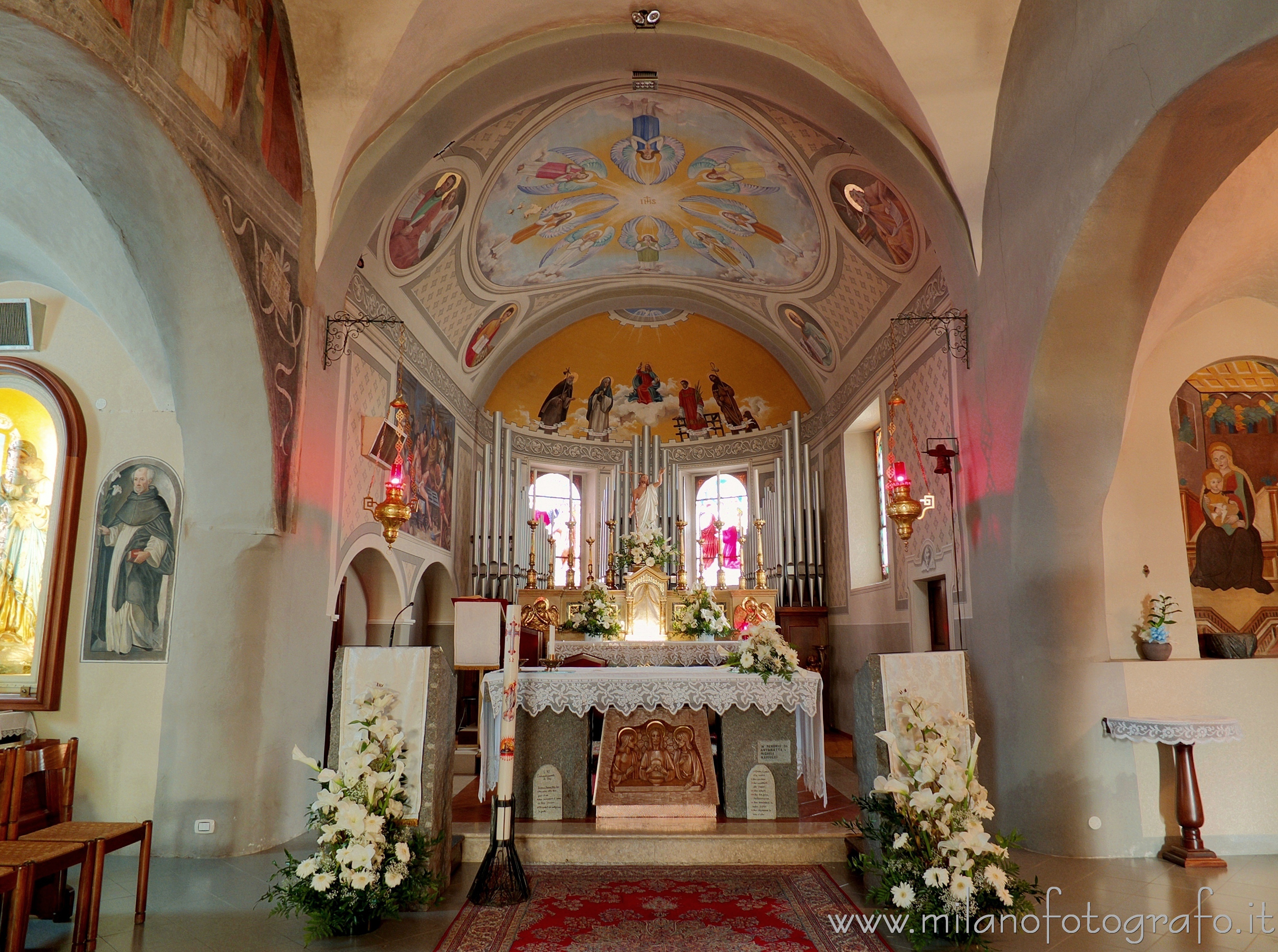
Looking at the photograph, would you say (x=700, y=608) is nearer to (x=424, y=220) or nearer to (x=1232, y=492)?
(x=424, y=220)

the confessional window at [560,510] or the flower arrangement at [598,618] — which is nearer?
the flower arrangement at [598,618]

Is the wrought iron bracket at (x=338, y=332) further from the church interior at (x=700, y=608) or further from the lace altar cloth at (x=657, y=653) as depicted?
the lace altar cloth at (x=657, y=653)

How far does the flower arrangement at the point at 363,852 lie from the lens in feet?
14.6

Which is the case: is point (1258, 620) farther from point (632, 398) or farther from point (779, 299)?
point (632, 398)

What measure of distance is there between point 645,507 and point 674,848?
24.7ft

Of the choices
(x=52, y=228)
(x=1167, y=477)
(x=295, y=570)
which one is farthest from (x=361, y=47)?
(x=1167, y=477)

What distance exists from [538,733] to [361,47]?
19.4 feet

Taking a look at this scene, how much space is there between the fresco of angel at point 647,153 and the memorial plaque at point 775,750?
276 inches

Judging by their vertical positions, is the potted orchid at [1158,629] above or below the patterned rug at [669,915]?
above

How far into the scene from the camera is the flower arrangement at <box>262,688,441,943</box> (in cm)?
444

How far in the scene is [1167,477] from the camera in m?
→ 7.88

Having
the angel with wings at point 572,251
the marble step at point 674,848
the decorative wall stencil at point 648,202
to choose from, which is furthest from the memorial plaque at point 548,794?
the angel with wings at point 572,251

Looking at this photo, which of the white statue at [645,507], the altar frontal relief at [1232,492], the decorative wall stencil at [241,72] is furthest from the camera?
the white statue at [645,507]

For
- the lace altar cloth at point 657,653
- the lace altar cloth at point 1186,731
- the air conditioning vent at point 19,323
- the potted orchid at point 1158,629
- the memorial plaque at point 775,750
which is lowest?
the memorial plaque at point 775,750
